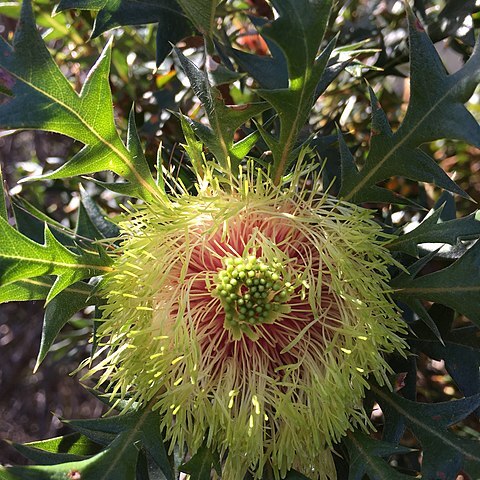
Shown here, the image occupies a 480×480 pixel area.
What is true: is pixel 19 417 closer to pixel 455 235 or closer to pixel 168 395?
pixel 168 395

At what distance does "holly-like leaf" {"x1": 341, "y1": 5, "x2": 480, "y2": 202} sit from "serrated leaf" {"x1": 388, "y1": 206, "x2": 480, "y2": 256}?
5 cm

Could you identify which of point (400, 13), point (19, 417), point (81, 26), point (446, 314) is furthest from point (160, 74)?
point (19, 417)

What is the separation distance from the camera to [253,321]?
3.23 feet

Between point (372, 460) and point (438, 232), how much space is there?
38cm

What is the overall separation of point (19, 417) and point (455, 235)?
2.19 m

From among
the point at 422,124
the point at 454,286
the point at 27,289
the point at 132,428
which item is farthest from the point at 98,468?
the point at 422,124

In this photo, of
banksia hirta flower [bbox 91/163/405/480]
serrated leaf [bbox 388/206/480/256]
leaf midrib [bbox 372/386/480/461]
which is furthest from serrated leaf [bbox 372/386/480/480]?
serrated leaf [bbox 388/206/480/256]

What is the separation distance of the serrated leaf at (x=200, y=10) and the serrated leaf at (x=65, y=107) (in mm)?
183

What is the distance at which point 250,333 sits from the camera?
1.01m

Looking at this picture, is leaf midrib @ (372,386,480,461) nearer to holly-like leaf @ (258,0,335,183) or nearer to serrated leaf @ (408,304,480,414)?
serrated leaf @ (408,304,480,414)

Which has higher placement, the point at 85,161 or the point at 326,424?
the point at 85,161

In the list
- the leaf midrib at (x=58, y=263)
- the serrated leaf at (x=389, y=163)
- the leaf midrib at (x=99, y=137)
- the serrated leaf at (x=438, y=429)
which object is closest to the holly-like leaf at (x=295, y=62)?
the serrated leaf at (x=389, y=163)

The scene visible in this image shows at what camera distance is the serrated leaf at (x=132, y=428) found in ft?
3.36

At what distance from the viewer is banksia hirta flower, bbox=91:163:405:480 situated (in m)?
0.97
